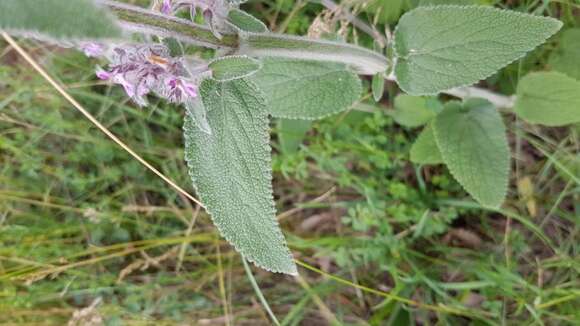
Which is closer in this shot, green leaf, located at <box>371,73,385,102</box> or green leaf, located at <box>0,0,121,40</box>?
green leaf, located at <box>0,0,121,40</box>

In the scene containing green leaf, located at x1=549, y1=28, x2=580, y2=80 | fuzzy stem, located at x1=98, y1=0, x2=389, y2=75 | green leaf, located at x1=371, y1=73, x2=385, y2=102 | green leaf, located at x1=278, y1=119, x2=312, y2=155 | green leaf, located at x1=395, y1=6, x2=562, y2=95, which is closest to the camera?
fuzzy stem, located at x1=98, y1=0, x2=389, y2=75

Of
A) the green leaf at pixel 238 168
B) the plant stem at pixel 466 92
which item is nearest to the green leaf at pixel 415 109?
the plant stem at pixel 466 92

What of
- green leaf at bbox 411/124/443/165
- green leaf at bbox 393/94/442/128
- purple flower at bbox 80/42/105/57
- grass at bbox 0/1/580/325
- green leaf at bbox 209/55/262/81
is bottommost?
grass at bbox 0/1/580/325

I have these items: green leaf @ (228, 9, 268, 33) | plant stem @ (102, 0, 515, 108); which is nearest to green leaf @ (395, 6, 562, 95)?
plant stem @ (102, 0, 515, 108)

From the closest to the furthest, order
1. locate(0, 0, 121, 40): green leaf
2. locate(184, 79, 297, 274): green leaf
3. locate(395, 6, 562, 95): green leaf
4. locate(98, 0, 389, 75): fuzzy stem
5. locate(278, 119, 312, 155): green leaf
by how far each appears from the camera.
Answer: locate(0, 0, 121, 40): green leaf < locate(98, 0, 389, 75): fuzzy stem < locate(184, 79, 297, 274): green leaf < locate(395, 6, 562, 95): green leaf < locate(278, 119, 312, 155): green leaf

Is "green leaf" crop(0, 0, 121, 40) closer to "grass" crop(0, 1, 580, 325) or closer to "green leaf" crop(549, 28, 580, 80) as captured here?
"grass" crop(0, 1, 580, 325)

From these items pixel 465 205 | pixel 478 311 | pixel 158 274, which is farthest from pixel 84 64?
pixel 478 311

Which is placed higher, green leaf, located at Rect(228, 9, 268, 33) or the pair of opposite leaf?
green leaf, located at Rect(228, 9, 268, 33)

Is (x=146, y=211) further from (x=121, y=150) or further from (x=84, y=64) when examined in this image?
(x=84, y=64)
